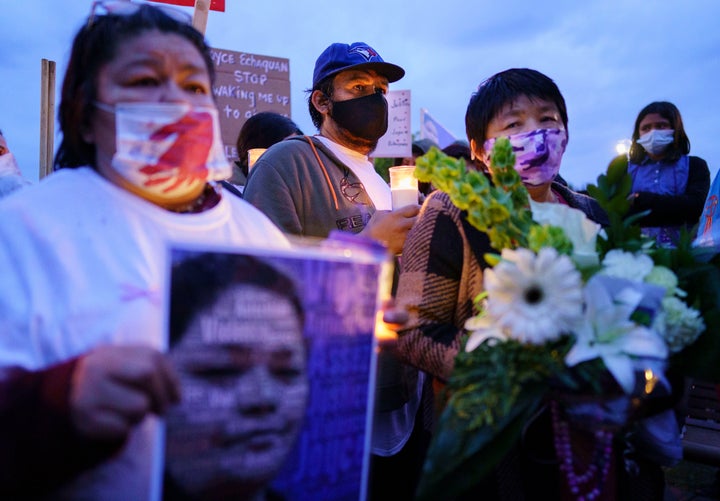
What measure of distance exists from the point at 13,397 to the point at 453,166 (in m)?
1.11

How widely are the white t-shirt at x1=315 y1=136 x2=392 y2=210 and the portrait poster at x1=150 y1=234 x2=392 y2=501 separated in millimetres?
1808

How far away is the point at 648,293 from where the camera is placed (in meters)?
1.46

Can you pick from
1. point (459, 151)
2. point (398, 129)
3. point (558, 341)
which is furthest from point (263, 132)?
point (558, 341)

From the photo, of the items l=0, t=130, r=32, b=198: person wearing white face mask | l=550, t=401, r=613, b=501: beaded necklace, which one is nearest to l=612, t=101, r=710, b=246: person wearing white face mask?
l=550, t=401, r=613, b=501: beaded necklace

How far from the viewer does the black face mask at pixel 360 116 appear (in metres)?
3.16

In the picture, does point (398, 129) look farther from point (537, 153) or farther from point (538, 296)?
point (538, 296)

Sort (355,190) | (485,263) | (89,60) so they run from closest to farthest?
1. (89,60)
2. (485,263)
3. (355,190)

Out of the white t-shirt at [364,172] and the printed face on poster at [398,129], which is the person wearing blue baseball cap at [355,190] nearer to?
the white t-shirt at [364,172]

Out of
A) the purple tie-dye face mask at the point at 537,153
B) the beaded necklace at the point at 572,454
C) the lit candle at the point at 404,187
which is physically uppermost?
the purple tie-dye face mask at the point at 537,153

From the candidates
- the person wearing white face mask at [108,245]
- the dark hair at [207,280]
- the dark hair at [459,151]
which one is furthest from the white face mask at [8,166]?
the dark hair at [207,280]

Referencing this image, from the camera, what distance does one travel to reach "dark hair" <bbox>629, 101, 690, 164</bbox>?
5155mm

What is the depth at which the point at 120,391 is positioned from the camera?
106 centimetres

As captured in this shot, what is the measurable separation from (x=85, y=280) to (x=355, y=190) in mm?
1904

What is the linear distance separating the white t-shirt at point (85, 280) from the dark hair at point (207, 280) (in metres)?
0.06
